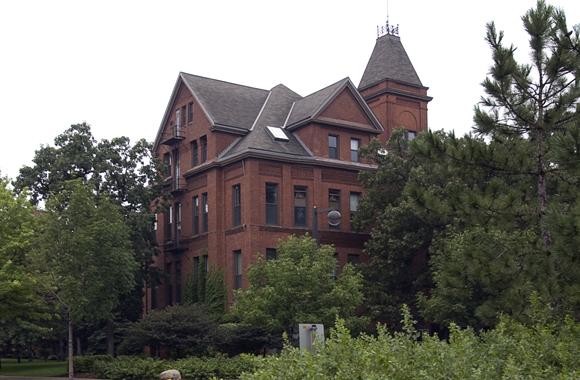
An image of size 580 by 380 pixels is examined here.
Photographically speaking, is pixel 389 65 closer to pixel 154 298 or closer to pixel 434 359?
pixel 154 298

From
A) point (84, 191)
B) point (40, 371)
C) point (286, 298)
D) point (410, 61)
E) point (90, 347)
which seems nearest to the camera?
point (286, 298)

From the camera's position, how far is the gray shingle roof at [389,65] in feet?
172

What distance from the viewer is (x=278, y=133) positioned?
153 ft

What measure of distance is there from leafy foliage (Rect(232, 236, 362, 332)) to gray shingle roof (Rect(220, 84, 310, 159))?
38.4ft

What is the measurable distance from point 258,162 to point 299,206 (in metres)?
3.51

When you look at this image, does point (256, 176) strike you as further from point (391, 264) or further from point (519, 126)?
point (519, 126)

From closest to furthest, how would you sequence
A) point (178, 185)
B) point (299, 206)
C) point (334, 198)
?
point (299, 206) < point (334, 198) < point (178, 185)

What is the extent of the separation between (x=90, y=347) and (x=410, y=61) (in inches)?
1048

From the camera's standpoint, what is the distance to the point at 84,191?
37.0 m

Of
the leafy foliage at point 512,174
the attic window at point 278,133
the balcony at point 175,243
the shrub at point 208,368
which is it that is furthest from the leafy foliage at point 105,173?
the leafy foliage at point 512,174

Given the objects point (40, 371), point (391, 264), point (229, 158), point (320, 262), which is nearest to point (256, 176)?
point (229, 158)

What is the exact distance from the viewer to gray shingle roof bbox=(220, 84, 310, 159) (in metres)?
44.8

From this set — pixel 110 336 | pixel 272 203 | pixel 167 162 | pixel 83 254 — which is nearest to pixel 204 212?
pixel 272 203

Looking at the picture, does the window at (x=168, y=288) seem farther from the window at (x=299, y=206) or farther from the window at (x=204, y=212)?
the window at (x=299, y=206)
